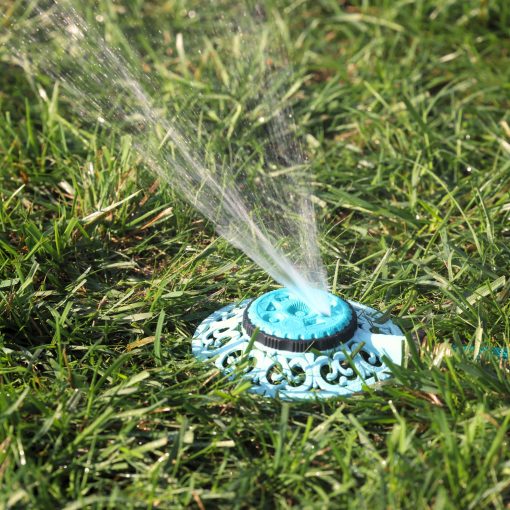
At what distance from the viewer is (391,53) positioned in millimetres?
4484

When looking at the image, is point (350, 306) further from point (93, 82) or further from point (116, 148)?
point (93, 82)

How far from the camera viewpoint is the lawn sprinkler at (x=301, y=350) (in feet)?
7.45

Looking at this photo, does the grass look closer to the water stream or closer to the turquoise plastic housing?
the water stream

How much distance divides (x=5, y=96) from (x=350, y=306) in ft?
8.59

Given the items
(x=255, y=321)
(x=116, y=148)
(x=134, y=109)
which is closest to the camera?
(x=255, y=321)

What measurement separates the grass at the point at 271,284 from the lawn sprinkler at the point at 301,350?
0.20ft

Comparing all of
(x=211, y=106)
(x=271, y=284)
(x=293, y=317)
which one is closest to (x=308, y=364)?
(x=293, y=317)

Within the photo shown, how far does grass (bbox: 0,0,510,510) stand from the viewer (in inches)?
78.0

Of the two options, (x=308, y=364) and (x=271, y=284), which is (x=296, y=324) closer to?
(x=308, y=364)

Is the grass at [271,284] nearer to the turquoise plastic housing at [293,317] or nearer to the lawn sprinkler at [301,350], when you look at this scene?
the lawn sprinkler at [301,350]

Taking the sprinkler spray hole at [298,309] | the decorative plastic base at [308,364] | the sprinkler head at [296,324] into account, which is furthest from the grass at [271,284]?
the sprinkler spray hole at [298,309]

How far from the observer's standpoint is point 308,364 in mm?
2307

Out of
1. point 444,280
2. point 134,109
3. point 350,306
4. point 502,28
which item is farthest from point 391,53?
point 350,306

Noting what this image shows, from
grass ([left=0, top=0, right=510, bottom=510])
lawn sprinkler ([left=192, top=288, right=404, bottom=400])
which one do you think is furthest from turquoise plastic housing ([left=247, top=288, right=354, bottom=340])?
grass ([left=0, top=0, right=510, bottom=510])
